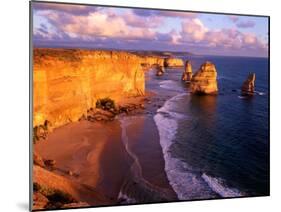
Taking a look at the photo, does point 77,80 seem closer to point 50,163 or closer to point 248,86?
point 50,163

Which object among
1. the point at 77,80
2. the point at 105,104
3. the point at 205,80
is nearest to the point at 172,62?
the point at 205,80

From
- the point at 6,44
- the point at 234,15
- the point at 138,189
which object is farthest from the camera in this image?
the point at 234,15

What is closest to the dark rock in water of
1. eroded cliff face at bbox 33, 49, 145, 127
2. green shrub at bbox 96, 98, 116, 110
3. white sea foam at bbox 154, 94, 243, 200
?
eroded cliff face at bbox 33, 49, 145, 127

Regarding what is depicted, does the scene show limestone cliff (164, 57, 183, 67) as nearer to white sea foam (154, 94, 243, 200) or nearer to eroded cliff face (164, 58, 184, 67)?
eroded cliff face (164, 58, 184, 67)

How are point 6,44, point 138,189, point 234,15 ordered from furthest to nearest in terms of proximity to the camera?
point 234,15
point 138,189
point 6,44

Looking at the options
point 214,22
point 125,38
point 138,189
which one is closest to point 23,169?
point 138,189
